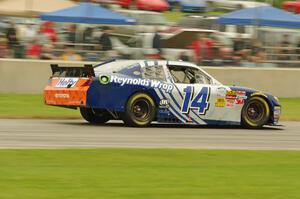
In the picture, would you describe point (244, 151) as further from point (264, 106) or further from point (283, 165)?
point (264, 106)

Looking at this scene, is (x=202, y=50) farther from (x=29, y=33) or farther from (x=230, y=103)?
(x=230, y=103)

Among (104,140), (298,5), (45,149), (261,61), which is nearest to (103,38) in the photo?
(261,61)

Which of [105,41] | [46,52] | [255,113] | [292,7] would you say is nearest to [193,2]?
[292,7]

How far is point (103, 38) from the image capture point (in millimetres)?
24062

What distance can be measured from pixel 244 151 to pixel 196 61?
12.8m

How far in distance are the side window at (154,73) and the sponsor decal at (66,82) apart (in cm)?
148

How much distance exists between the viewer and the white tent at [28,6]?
2712 centimetres

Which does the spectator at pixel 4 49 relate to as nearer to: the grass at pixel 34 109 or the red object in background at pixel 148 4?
the grass at pixel 34 109

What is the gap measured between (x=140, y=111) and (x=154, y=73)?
84 centimetres

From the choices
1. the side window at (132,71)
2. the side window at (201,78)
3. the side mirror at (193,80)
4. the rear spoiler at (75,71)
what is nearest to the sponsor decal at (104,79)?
the rear spoiler at (75,71)

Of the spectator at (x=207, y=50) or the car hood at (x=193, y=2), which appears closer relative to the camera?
the spectator at (x=207, y=50)

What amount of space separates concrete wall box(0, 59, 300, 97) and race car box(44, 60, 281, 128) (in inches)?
268

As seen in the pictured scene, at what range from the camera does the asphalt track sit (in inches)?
498

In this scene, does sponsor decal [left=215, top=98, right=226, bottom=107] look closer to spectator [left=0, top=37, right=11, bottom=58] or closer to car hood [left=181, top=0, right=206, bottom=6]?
spectator [left=0, top=37, right=11, bottom=58]
